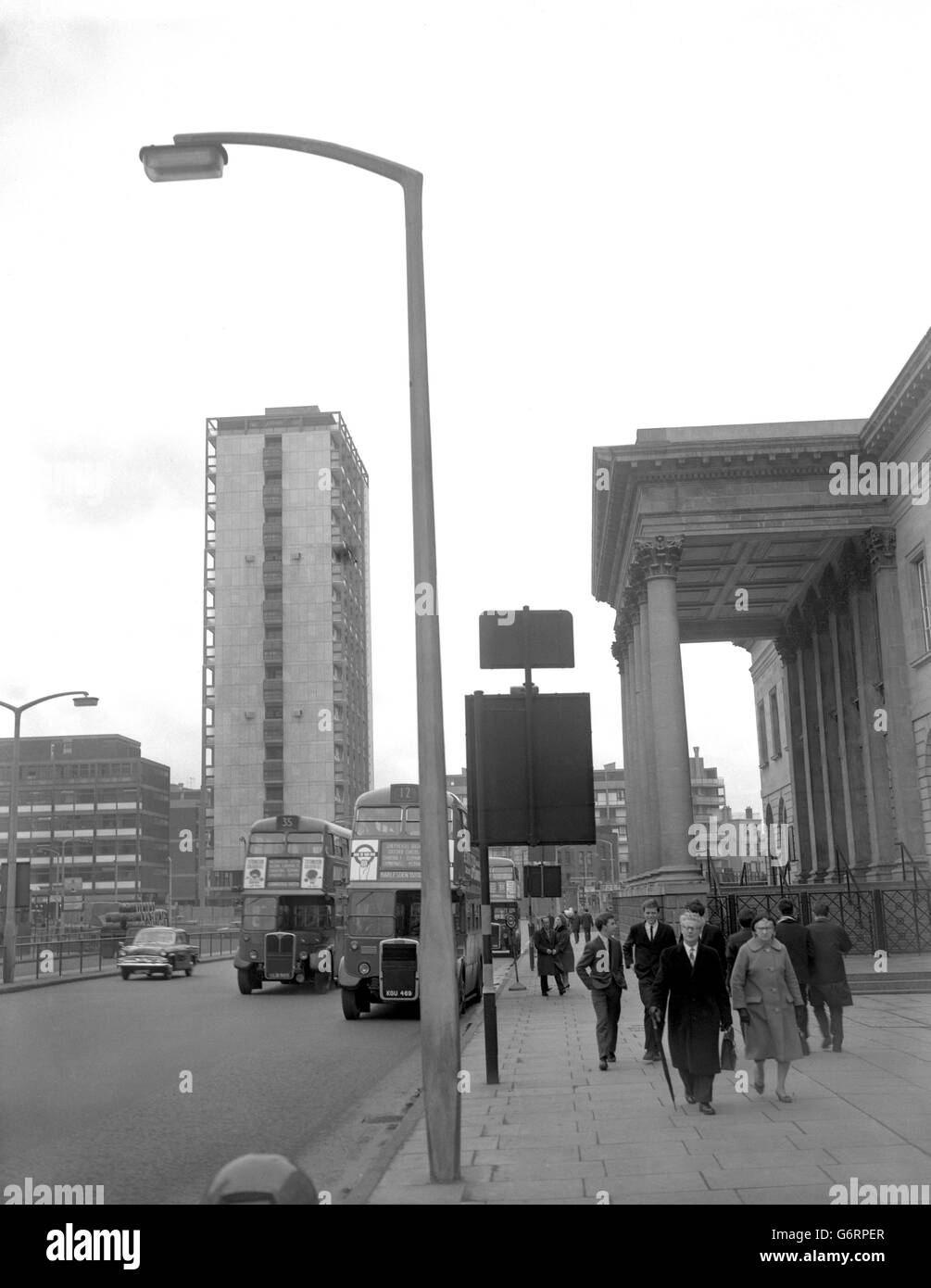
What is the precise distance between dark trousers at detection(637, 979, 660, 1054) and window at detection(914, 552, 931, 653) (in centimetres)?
2141

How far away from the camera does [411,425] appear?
9758mm

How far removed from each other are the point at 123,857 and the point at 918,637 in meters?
69.3

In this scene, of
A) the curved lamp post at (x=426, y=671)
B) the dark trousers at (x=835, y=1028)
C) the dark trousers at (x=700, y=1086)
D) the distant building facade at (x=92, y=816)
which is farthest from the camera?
the distant building facade at (x=92, y=816)

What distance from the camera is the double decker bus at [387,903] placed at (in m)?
24.6

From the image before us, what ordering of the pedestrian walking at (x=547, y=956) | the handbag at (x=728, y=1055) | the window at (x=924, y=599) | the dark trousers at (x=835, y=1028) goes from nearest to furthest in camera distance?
the handbag at (x=728, y=1055) < the dark trousers at (x=835, y=1028) < the pedestrian walking at (x=547, y=956) < the window at (x=924, y=599)

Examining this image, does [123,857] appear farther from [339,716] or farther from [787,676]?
[787,676]

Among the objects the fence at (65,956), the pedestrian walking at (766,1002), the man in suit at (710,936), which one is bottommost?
the fence at (65,956)

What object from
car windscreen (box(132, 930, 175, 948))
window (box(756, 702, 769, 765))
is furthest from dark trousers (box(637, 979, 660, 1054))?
window (box(756, 702, 769, 765))

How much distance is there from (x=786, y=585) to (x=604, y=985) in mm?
35590

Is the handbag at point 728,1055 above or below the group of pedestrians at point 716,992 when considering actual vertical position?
below

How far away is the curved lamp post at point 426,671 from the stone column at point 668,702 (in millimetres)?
27897

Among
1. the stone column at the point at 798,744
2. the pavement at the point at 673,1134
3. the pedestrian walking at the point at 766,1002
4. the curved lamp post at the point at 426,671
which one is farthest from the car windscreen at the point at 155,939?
the curved lamp post at the point at 426,671

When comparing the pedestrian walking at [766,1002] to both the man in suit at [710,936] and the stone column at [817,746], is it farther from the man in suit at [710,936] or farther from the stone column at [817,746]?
the stone column at [817,746]

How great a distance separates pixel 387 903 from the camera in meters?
25.3
